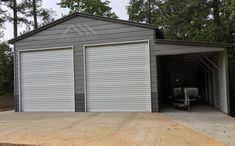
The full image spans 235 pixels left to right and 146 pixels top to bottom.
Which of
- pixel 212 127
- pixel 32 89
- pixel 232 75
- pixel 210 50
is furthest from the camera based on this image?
pixel 232 75

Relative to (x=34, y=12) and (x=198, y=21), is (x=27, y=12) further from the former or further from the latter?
(x=198, y=21)

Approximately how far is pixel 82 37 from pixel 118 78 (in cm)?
253

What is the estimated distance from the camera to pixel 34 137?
6945 millimetres

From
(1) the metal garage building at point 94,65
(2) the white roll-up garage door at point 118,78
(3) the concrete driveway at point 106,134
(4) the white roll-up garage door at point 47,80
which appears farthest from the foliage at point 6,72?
(3) the concrete driveway at point 106,134

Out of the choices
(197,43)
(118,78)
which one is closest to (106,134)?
(118,78)

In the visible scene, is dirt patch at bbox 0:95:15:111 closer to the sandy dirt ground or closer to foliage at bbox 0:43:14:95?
foliage at bbox 0:43:14:95

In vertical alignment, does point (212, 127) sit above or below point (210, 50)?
below

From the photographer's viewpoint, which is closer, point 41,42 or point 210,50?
point 210,50

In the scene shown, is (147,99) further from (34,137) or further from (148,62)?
(34,137)

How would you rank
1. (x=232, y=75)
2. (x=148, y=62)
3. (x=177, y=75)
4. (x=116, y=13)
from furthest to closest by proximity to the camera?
(x=116, y=13) < (x=177, y=75) < (x=232, y=75) < (x=148, y=62)

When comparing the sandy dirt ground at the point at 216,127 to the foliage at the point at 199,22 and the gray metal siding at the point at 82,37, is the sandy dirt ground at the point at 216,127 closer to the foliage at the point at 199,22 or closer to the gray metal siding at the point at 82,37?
the gray metal siding at the point at 82,37

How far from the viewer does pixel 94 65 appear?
1280cm

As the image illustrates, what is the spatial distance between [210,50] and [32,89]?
836 cm

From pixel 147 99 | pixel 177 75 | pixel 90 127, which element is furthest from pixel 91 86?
pixel 177 75
